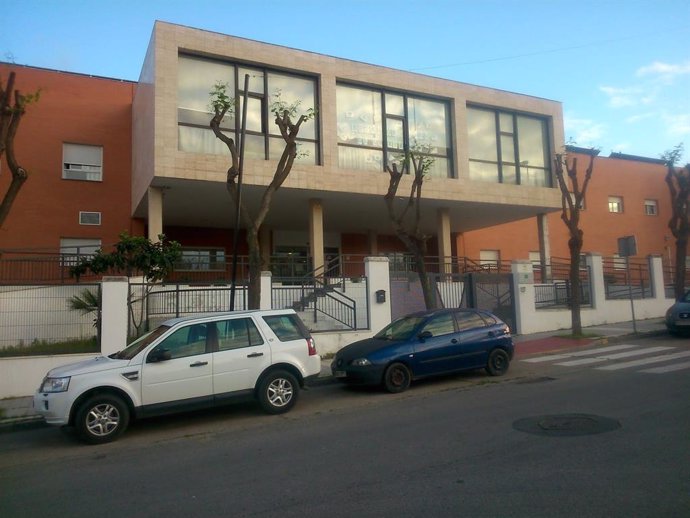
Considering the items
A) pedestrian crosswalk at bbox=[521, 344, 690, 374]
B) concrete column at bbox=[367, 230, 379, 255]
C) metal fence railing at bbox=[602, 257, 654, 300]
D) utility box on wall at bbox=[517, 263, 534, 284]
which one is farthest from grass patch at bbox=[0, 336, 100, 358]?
metal fence railing at bbox=[602, 257, 654, 300]

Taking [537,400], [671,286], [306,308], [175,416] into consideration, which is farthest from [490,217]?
[175,416]

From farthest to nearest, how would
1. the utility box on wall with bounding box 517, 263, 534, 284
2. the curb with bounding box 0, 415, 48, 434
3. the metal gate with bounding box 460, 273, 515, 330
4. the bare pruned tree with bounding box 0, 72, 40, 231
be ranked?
the utility box on wall with bounding box 517, 263, 534, 284 < the metal gate with bounding box 460, 273, 515, 330 < the bare pruned tree with bounding box 0, 72, 40, 231 < the curb with bounding box 0, 415, 48, 434

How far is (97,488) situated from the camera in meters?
5.59

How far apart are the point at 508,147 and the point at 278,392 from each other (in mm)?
17543

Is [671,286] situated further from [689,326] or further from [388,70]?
[388,70]

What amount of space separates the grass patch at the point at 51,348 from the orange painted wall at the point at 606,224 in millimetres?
21570

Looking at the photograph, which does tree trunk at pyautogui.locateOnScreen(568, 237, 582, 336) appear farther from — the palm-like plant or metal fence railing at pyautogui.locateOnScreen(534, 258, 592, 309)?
the palm-like plant

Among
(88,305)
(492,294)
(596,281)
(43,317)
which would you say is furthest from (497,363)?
(596,281)

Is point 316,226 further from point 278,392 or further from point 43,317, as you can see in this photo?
point 278,392

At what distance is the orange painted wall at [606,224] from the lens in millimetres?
31344

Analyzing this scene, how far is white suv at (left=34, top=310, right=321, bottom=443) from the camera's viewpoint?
7508mm

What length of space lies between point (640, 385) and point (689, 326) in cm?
823

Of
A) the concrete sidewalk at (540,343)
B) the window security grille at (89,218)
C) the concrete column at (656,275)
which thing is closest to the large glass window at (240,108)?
the window security grille at (89,218)

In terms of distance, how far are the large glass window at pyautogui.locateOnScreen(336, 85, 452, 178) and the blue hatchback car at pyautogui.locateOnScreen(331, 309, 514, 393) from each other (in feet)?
29.3
